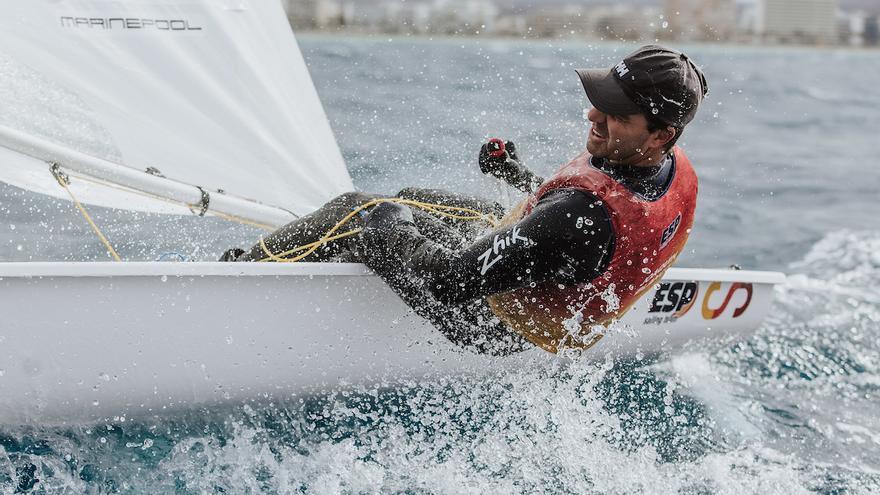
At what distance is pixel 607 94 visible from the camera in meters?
1.81

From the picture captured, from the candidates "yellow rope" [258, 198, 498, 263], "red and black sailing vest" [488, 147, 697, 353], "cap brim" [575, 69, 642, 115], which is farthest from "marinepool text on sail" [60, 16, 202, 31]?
"cap brim" [575, 69, 642, 115]

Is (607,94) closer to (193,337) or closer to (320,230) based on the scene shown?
(320,230)

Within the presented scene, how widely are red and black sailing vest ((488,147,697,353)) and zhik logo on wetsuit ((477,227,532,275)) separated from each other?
0.38 ft

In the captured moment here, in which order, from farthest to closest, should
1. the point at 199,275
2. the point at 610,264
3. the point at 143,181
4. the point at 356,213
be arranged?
the point at 143,181 → the point at 356,213 → the point at 199,275 → the point at 610,264

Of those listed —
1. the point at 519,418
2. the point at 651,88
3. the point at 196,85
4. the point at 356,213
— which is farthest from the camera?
the point at 196,85

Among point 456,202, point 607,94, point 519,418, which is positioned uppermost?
point 607,94

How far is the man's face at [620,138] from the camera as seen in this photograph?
1826 mm

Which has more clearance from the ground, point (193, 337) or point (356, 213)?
point (356, 213)

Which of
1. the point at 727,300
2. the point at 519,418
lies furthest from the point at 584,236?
the point at 727,300

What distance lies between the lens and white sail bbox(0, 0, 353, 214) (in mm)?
2635

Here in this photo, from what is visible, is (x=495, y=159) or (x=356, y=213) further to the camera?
(x=495, y=159)

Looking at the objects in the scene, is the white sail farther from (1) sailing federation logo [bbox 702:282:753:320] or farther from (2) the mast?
(1) sailing federation logo [bbox 702:282:753:320]

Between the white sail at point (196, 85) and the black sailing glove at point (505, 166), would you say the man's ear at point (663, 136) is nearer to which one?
the black sailing glove at point (505, 166)

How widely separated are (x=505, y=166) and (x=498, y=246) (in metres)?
0.66
